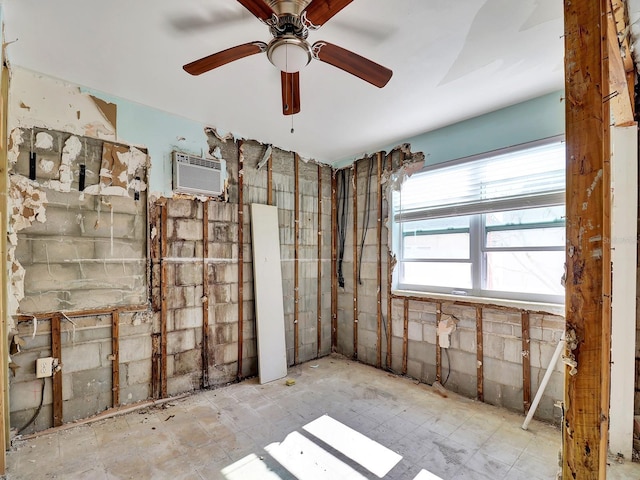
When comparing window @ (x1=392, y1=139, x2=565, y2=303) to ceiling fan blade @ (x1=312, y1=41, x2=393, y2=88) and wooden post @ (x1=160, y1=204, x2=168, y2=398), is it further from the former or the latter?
wooden post @ (x1=160, y1=204, x2=168, y2=398)

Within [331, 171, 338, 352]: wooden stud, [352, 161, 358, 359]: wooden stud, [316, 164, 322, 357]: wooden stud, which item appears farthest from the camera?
[331, 171, 338, 352]: wooden stud

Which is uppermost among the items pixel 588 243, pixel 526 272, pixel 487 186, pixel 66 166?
Result: pixel 66 166

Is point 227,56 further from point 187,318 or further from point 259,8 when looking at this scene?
point 187,318

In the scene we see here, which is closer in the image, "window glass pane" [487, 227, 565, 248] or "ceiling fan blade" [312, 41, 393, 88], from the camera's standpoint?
"ceiling fan blade" [312, 41, 393, 88]

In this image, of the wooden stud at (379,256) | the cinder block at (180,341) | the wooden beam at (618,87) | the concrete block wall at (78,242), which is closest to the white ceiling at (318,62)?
the wooden beam at (618,87)

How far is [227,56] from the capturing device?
1.67 m

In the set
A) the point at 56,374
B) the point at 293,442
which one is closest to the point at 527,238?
the point at 293,442

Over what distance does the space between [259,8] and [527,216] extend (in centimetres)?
268

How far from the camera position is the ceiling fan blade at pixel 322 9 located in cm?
137

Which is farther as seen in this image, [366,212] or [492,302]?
[366,212]

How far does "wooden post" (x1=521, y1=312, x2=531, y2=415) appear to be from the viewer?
8.72 ft

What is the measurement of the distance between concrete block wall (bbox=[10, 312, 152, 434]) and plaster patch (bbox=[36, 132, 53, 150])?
136 centimetres

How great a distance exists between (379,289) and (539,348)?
1704mm

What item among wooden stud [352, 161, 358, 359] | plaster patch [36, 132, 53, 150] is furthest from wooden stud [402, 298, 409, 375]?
plaster patch [36, 132, 53, 150]
